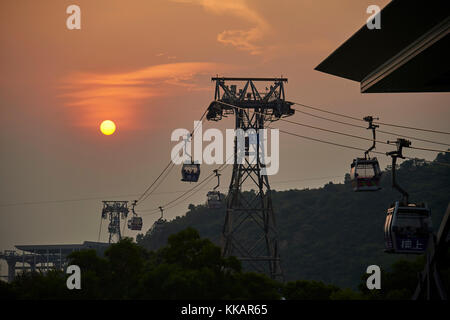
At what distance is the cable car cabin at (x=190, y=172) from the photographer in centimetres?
7441

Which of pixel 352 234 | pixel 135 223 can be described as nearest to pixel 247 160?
pixel 135 223

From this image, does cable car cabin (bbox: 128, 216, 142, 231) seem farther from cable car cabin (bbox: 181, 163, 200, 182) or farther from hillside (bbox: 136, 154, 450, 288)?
hillside (bbox: 136, 154, 450, 288)

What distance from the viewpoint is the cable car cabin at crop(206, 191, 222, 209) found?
81.6m

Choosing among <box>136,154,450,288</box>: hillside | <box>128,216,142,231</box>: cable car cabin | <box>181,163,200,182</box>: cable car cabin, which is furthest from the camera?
<box>136,154,450,288</box>: hillside

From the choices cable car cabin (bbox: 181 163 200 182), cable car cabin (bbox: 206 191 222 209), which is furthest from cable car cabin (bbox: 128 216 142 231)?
cable car cabin (bbox: 181 163 200 182)

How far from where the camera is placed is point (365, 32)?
109 ft

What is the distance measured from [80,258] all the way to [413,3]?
1082 inches

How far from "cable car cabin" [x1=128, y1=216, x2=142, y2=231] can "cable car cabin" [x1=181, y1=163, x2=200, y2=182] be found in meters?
43.2

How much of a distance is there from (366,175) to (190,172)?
37.3m

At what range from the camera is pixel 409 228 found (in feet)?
107
